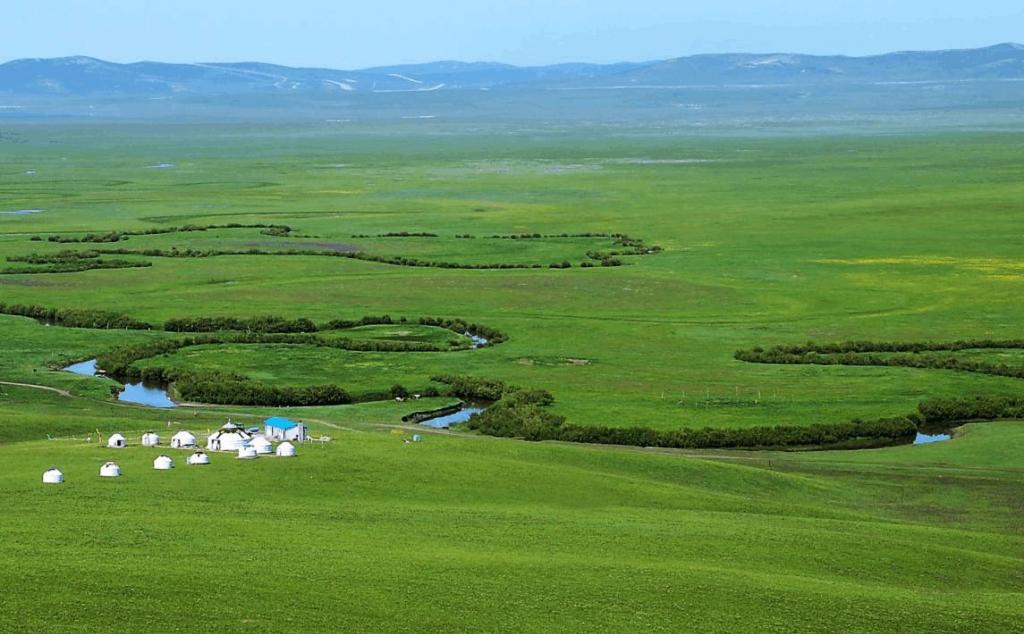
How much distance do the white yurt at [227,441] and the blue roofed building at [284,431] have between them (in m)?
1.80

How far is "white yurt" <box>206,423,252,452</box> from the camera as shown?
53594 millimetres

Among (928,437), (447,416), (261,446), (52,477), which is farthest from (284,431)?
(928,437)

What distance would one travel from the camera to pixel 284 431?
185ft

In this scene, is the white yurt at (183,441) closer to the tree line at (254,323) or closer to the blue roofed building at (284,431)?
the blue roofed building at (284,431)

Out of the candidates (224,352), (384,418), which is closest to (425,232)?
(224,352)

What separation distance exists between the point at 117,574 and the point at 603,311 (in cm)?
6092

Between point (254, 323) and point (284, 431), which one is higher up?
point (284, 431)

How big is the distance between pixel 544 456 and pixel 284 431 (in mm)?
9519

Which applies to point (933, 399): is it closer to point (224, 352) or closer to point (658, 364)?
point (658, 364)

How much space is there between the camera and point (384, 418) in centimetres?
6825

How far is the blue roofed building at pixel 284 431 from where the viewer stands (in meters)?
56.4

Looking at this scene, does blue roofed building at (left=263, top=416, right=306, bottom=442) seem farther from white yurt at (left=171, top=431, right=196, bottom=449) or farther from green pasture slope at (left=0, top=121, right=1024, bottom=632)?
white yurt at (left=171, top=431, right=196, bottom=449)

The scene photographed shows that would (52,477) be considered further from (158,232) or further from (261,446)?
(158,232)

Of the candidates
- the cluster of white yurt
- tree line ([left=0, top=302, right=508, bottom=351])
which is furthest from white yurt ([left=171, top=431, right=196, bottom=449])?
tree line ([left=0, top=302, right=508, bottom=351])
